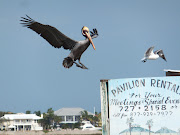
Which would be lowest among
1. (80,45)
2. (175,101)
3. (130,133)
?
(130,133)

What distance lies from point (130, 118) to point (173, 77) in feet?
7.28

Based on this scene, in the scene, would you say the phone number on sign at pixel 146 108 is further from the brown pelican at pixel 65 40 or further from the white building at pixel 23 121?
the white building at pixel 23 121

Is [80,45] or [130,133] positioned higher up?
[80,45]

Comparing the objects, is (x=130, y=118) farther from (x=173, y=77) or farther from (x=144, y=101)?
(x=173, y=77)

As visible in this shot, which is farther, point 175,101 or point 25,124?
point 25,124

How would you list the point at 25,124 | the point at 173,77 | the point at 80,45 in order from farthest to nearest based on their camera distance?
1. the point at 25,124
2. the point at 80,45
3. the point at 173,77

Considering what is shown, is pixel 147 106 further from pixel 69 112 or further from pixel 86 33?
pixel 69 112

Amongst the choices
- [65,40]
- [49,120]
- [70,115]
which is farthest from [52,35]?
[70,115]

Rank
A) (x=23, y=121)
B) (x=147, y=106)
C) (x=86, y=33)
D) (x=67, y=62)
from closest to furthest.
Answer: (x=147, y=106) < (x=86, y=33) < (x=67, y=62) < (x=23, y=121)

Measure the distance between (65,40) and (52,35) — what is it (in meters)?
0.65

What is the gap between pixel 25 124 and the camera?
4648 inches

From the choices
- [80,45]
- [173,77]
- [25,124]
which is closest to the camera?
[173,77]

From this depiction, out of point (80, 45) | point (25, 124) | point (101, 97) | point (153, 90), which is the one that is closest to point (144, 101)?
point (153, 90)

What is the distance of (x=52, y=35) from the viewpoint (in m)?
20.8
